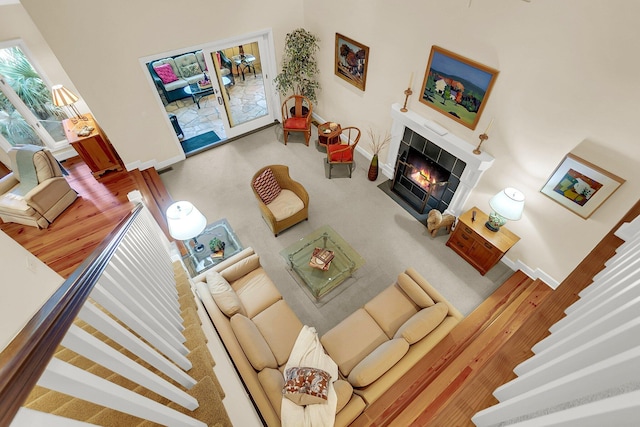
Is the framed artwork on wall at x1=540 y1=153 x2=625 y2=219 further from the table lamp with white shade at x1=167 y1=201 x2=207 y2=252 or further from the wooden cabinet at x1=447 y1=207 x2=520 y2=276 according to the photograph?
the table lamp with white shade at x1=167 y1=201 x2=207 y2=252

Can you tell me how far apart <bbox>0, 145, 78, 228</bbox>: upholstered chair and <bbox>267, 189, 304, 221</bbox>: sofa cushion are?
3.04 metres

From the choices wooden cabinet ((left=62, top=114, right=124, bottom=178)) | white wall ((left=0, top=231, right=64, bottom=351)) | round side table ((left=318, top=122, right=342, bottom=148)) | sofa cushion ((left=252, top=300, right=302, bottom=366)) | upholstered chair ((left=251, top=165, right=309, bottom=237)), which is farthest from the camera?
round side table ((left=318, top=122, right=342, bottom=148))

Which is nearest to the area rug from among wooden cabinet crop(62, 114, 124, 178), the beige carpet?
the beige carpet

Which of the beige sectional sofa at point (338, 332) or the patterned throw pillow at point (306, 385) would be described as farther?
the beige sectional sofa at point (338, 332)

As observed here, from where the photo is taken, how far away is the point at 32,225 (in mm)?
4242

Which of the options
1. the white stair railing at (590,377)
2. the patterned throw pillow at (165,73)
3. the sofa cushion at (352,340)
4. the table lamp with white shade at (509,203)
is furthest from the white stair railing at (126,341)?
the patterned throw pillow at (165,73)

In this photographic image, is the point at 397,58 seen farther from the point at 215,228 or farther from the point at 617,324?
the point at 617,324

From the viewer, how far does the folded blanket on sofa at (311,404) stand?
7.93 ft

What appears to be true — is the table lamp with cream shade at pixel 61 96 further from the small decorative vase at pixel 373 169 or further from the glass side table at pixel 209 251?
the small decorative vase at pixel 373 169

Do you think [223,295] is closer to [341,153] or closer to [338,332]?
[338,332]

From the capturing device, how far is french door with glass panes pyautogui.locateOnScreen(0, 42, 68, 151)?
4.52 meters

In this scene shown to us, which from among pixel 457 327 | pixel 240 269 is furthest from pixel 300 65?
pixel 457 327

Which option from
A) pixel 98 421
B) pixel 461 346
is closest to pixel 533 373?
pixel 98 421

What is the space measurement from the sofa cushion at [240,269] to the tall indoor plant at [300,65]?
12.0 feet
